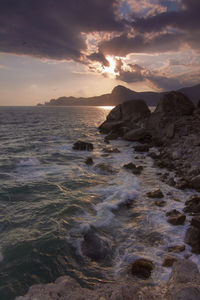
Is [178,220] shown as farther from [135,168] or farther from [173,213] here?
[135,168]

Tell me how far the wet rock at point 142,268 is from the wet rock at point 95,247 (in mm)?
881

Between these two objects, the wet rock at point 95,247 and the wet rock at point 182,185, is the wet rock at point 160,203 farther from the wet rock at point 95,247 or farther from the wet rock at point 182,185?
the wet rock at point 95,247

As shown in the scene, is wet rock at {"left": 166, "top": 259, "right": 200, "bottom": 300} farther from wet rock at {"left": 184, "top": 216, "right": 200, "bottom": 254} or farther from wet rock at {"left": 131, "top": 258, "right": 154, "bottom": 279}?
wet rock at {"left": 184, "top": 216, "right": 200, "bottom": 254}

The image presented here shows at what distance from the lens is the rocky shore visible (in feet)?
12.8

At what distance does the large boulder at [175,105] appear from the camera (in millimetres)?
24109

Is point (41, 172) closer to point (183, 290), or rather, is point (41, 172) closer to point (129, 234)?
point (129, 234)

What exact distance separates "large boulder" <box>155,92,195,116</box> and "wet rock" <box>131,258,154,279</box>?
73.0 ft

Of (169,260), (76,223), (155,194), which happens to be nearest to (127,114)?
(155,194)

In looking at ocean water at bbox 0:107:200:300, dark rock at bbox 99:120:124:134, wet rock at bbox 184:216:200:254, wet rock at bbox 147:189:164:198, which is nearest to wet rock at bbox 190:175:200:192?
ocean water at bbox 0:107:200:300

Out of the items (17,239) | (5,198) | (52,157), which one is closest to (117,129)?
(52,157)

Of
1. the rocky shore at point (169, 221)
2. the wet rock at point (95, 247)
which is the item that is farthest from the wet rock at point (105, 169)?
the wet rock at point (95, 247)

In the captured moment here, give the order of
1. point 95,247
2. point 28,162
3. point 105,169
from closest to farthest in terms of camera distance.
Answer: point 95,247 < point 105,169 < point 28,162

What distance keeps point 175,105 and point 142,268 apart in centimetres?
2349

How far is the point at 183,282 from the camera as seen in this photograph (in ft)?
13.6
